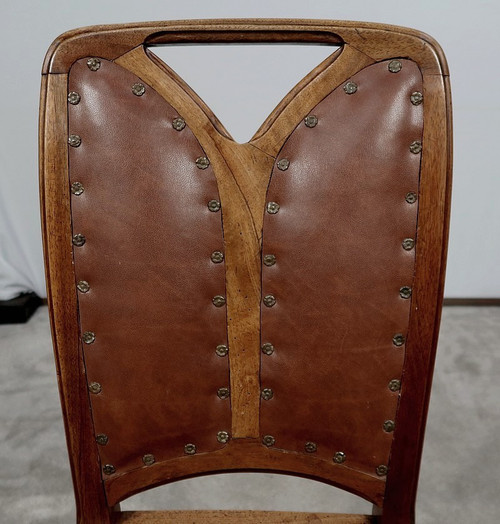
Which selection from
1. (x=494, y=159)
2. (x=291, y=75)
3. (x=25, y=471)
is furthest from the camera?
(x=494, y=159)

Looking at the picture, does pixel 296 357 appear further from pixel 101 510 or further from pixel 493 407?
pixel 493 407

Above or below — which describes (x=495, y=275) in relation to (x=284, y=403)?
below

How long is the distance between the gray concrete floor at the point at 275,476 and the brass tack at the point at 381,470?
951 mm

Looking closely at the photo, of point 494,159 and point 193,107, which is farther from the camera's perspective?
point 494,159

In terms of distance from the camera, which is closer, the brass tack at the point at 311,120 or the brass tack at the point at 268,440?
the brass tack at the point at 311,120

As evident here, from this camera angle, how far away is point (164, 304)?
0.70 metres

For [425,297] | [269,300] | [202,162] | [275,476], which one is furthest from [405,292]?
[275,476]

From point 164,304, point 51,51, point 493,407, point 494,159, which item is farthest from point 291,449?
point 494,159

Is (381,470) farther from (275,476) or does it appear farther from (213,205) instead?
(275,476)

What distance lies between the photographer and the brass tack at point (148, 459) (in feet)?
2.48

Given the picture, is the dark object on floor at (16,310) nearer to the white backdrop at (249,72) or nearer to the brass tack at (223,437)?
the white backdrop at (249,72)

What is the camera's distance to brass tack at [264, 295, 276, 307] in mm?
707

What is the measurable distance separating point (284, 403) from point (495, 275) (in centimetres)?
229

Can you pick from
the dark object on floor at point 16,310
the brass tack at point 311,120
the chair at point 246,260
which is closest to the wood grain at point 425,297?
the chair at point 246,260
